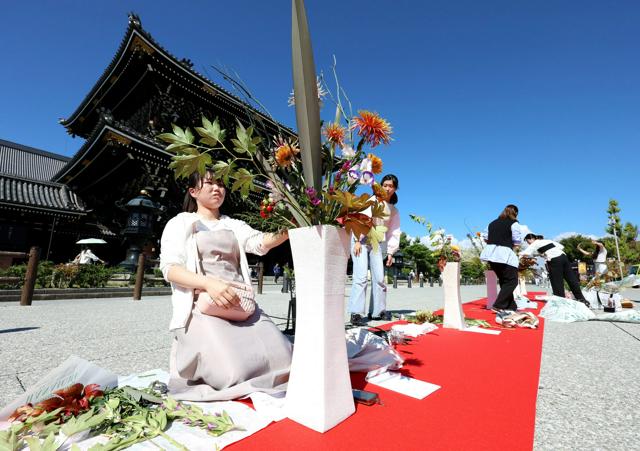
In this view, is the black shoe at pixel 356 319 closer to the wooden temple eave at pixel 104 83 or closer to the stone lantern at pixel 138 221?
the stone lantern at pixel 138 221

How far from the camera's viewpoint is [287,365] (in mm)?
1701

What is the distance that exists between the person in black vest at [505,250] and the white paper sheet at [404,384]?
335 cm

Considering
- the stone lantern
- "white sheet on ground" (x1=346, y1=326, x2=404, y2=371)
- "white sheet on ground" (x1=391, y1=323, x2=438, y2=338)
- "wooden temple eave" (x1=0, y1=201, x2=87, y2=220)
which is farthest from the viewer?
"wooden temple eave" (x1=0, y1=201, x2=87, y2=220)

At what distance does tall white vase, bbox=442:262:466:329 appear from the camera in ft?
12.2

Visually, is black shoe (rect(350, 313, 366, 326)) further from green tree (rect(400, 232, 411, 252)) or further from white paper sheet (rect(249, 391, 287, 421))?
green tree (rect(400, 232, 411, 252))

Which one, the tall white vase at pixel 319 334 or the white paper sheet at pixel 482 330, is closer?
the tall white vase at pixel 319 334

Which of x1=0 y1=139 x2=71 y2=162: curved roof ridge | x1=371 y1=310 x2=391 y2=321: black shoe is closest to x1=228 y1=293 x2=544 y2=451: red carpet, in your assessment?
x1=371 y1=310 x2=391 y2=321: black shoe

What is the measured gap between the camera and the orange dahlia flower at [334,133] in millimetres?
1540

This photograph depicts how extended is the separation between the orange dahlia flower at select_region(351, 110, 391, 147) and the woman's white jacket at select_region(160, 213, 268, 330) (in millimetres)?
849

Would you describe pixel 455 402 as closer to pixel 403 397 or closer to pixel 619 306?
pixel 403 397

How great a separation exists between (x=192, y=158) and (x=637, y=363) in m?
3.58

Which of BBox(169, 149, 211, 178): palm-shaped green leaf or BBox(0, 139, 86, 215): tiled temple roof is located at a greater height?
BBox(0, 139, 86, 215): tiled temple roof

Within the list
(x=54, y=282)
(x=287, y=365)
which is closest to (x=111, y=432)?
(x=287, y=365)

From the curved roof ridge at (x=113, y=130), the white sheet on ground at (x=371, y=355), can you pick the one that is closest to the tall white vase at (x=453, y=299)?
the white sheet on ground at (x=371, y=355)
